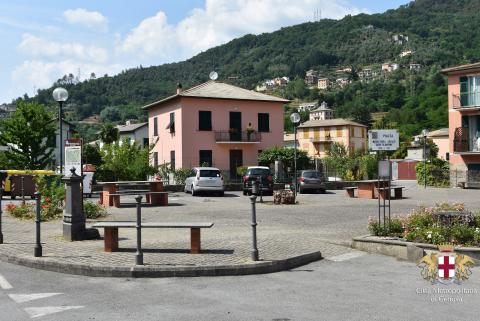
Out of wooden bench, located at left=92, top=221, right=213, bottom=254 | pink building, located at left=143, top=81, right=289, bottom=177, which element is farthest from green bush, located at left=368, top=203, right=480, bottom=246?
pink building, located at left=143, top=81, right=289, bottom=177

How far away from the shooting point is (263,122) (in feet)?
148

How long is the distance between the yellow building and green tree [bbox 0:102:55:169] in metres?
54.5

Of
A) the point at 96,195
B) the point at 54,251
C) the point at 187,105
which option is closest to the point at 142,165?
the point at 96,195

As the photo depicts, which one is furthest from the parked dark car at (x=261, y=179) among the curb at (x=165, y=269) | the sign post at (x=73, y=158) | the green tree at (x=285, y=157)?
the curb at (x=165, y=269)

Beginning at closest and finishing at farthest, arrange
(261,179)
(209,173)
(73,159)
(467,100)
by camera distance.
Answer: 1. (73,159)
2. (209,173)
3. (261,179)
4. (467,100)

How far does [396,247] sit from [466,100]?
1276 inches

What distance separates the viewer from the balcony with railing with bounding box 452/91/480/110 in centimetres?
3859

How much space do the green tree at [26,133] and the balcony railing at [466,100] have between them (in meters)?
30.1

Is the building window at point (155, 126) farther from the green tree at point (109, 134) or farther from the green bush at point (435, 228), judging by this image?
the green bush at point (435, 228)

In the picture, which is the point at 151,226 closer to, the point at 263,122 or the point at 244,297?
the point at 244,297

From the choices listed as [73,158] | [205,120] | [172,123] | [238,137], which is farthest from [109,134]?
[73,158]

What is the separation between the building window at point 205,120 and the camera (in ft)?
140

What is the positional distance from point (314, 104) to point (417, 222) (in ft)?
551

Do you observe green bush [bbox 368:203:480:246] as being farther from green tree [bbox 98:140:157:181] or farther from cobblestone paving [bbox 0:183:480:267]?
green tree [bbox 98:140:157:181]
